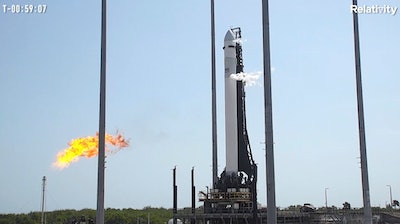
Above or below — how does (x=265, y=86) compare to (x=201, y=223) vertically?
above

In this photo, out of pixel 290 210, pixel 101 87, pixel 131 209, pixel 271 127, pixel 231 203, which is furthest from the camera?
pixel 131 209

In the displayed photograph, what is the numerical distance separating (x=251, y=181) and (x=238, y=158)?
10.3 feet

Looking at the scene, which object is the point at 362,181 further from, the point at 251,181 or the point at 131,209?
the point at 131,209

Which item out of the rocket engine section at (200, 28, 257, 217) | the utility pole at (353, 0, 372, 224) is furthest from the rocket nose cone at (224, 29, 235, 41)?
the utility pole at (353, 0, 372, 224)

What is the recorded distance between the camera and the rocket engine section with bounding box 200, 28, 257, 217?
49469mm

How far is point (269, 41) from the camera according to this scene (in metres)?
31.4

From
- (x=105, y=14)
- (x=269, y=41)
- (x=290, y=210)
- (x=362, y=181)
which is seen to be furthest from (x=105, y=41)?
(x=290, y=210)

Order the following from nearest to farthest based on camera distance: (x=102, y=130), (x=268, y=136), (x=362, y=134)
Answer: (x=268, y=136) → (x=102, y=130) → (x=362, y=134)

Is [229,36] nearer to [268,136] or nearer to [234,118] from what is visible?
[234,118]

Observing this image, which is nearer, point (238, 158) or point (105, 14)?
point (105, 14)

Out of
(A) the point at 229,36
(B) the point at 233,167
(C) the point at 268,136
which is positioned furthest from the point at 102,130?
(A) the point at 229,36

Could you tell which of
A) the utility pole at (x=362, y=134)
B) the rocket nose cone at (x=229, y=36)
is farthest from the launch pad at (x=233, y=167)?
the utility pole at (x=362, y=134)

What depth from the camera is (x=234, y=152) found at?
52219 mm

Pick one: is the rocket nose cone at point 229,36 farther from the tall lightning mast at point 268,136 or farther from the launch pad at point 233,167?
the tall lightning mast at point 268,136
